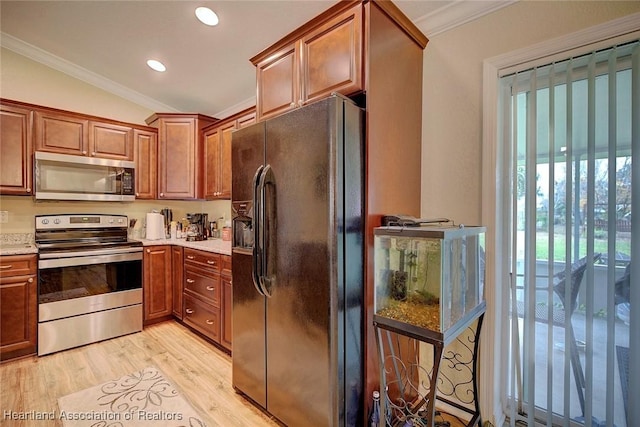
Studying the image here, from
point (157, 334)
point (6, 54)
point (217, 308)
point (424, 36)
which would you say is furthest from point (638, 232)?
point (6, 54)

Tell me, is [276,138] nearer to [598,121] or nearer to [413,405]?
[598,121]

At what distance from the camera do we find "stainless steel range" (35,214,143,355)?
2619 millimetres

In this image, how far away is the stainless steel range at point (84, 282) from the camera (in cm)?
262

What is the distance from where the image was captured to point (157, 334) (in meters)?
3.06

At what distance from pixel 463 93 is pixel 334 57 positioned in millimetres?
868

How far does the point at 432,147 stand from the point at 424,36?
0.75 meters

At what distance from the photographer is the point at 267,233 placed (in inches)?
68.3

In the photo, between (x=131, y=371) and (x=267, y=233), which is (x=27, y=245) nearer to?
(x=131, y=371)

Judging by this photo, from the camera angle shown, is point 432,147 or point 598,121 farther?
point 432,147

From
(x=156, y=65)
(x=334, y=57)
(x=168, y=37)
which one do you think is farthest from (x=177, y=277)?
(x=334, y=57)

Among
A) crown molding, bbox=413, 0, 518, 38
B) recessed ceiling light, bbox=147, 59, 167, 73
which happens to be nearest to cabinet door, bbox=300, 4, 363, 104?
crown molding, bbox=413, 0, 518, 38

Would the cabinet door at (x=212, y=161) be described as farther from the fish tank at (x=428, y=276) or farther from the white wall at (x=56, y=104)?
the fish tank at (x=428, y=276)

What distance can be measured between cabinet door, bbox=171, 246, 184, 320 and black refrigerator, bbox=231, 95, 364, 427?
1761 millimetres

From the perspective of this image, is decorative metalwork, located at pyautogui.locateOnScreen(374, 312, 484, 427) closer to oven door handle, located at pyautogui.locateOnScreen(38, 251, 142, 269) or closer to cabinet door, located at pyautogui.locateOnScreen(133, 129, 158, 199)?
oven door handle, located at pyautogui.locateOnScreen(38, 251, 142, 269)
